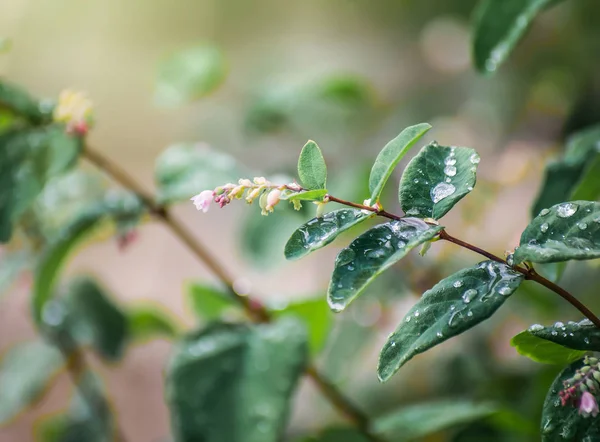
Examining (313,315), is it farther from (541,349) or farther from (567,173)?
(541,349)

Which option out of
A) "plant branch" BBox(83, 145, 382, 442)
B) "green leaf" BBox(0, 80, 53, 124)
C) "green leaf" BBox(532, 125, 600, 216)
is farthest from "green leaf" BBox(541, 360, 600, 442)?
"green leaf" BBox(0, 80, 53, 124)

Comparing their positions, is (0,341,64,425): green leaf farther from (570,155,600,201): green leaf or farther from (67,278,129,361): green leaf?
(570,155,600,201): green leaf

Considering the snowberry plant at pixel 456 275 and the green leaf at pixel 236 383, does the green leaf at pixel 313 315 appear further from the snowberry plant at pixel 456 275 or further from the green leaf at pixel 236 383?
the snowberry plant at pixel 456 275

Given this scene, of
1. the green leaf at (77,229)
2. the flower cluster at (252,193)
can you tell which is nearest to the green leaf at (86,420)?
the green leaf at (77,229)

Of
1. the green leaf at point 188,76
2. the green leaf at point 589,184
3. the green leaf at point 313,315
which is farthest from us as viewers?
the green leaf at point 188,76

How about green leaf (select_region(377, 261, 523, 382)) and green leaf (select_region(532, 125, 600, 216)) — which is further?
green leaf (select_region(532, 125, 600, 216))

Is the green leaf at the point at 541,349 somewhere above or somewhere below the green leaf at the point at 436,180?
below

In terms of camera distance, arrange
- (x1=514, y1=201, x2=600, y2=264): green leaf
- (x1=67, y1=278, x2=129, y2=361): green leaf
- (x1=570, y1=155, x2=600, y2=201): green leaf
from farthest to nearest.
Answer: (x1=67, y1=278, x2=129, y2=361): green leaf < (x1=570, y1=155, x2=600, y2=201): green leaf < (x1=514, y1=201, x2=600, y2=264): green leaf
